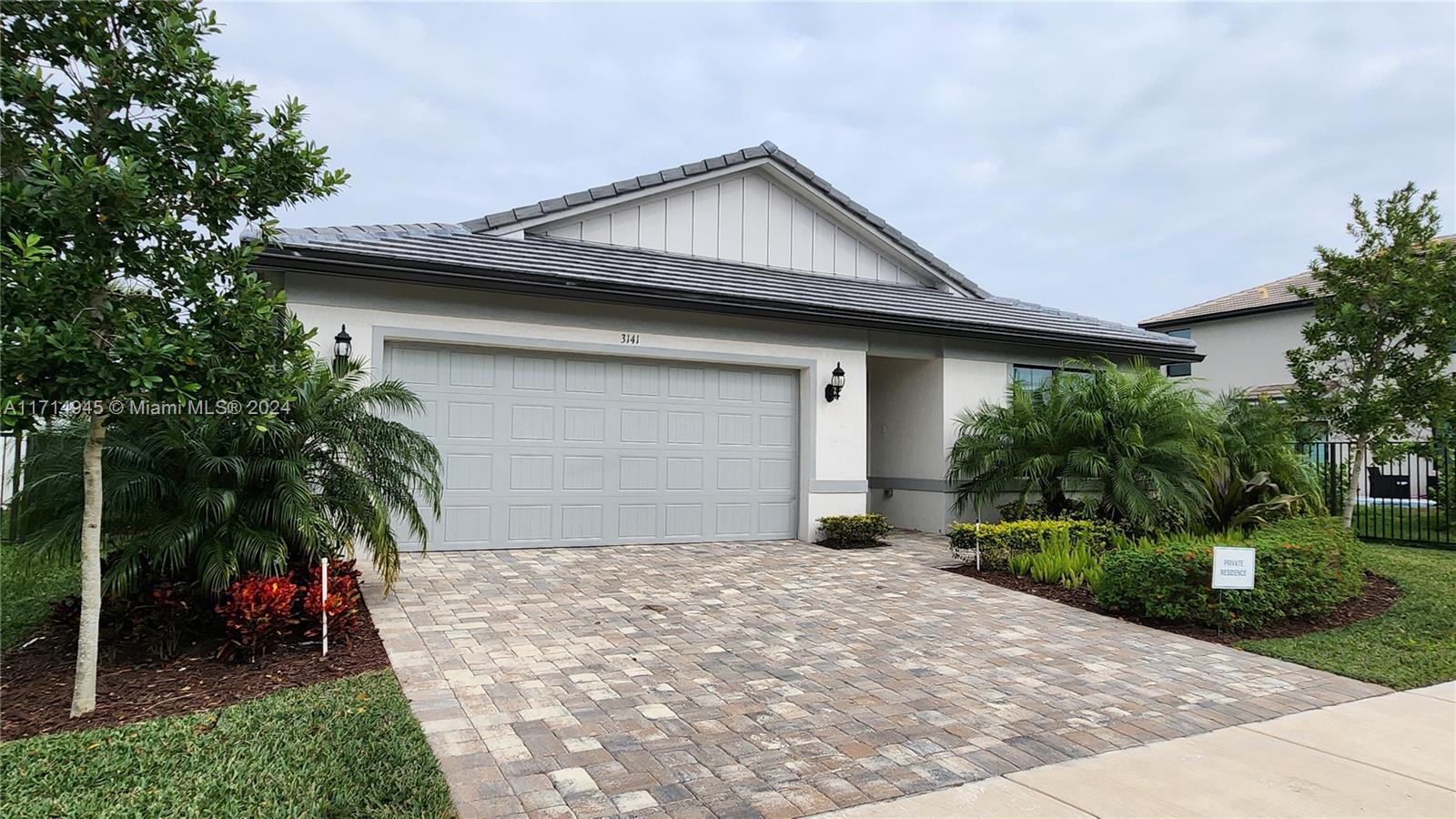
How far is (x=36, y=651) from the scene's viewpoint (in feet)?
18.4

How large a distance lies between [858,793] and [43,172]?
16.9 feet

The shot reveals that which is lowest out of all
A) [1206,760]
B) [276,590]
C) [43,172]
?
[1206,760]

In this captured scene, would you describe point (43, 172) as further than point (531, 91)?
No

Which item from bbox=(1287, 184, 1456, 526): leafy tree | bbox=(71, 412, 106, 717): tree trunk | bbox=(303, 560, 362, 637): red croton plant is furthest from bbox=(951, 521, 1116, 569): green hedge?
bbox=(71, 412, 106, 717): tree trunk

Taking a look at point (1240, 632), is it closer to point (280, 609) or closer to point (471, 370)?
point (280, 609)

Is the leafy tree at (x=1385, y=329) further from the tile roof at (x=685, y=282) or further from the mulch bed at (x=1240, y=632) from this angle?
the tile roof at (x=685, y=282)

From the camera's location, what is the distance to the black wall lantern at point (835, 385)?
11.6 metres

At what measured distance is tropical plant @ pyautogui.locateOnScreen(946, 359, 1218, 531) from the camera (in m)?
10.3

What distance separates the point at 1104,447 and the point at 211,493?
10.5m

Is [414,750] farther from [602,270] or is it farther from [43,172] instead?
[602,270]

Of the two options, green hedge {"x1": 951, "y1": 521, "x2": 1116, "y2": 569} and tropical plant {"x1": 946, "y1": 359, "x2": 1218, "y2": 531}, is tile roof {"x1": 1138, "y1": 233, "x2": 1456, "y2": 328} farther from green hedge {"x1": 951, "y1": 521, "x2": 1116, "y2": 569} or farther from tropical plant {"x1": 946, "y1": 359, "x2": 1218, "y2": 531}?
green hedge {"x1": 951, "y1": 521, "x2": 1116, "y2": 569}

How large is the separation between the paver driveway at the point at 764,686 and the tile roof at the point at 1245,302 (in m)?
19.7

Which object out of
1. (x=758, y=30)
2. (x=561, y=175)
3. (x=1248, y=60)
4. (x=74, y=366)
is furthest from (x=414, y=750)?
(x=561, y=175)

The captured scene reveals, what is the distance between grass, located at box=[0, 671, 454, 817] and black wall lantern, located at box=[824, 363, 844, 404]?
814cm
